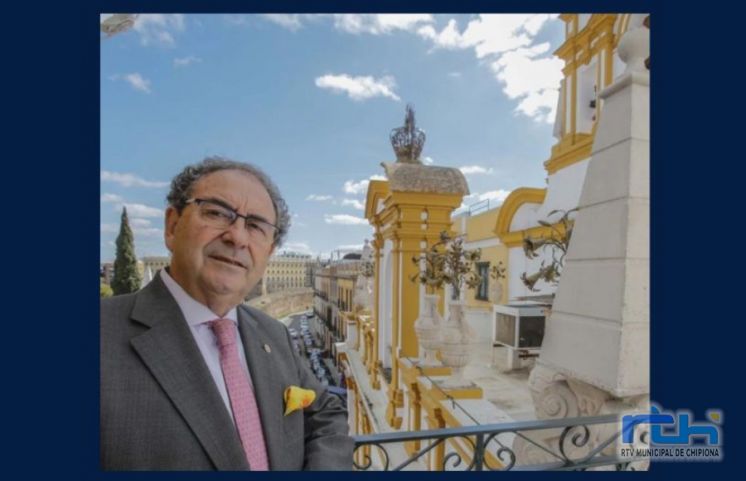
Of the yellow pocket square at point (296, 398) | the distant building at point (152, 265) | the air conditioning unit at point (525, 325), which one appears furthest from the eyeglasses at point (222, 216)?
the air conditioning unit at point (525, 325)

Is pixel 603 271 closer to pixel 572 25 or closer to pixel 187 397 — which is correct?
pixel 187 397

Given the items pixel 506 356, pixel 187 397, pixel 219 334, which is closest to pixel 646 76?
A: pixel 219 334

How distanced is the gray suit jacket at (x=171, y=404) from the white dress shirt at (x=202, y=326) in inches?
1.2

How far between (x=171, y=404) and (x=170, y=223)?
22.6 inches

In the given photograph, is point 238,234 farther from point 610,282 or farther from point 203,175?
point 610,282

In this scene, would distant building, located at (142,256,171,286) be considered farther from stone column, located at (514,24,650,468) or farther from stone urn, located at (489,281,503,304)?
stone urn, located at (489,281,503,304)

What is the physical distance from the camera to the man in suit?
0.87 metres

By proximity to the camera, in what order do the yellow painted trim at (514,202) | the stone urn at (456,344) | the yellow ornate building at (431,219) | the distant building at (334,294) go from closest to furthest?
the stone urn at (456,344)
the yellow ornate building at (431,219)
the yellow painted trim at (514,202)
the distant building at (334,294)

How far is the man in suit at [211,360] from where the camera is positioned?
2.86 feet

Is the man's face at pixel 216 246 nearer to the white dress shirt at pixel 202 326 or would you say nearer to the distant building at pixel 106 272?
the white dress shirt at pixel 202 326

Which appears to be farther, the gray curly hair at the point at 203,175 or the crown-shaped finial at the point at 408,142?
the crown-shaped finial at the point at 408,142

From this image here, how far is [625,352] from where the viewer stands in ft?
3.93
